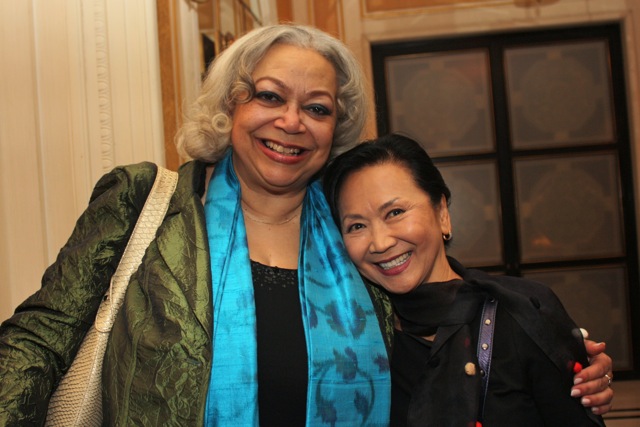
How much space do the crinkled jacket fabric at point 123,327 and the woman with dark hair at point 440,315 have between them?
0.45 metres

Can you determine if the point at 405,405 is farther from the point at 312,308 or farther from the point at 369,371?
the point at 312,308

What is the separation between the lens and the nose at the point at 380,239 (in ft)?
5.76

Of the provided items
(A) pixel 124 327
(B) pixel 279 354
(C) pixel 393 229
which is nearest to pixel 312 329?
(B) pixel 279 354

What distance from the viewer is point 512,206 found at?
19.6ft

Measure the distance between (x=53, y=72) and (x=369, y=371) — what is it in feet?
4.79

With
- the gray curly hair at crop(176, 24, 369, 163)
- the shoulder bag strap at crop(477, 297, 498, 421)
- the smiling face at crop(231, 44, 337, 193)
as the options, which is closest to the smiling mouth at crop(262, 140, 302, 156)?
the smiling face at crop(231, 44, 337, 193)

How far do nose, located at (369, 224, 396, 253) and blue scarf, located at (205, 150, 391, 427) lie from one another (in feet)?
0.54

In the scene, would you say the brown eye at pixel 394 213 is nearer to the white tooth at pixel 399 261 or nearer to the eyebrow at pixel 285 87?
the white tooth at pixel 399 261

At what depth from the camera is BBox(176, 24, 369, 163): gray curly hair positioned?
1896mm

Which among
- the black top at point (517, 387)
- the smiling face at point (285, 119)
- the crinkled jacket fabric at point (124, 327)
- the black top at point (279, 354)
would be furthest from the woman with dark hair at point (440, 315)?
the crinkled jacket fabric at point (124, 327)

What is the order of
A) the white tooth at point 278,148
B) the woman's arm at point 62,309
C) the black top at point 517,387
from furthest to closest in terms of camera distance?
1. the white tooth at point 278,148
2. the black top at point 517,387
3. the woman's arm at point 62,309

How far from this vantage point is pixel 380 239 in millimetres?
1768

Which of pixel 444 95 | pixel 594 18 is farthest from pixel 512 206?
pixel 594 18

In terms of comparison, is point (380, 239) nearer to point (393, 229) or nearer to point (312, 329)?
point (393, 229)
